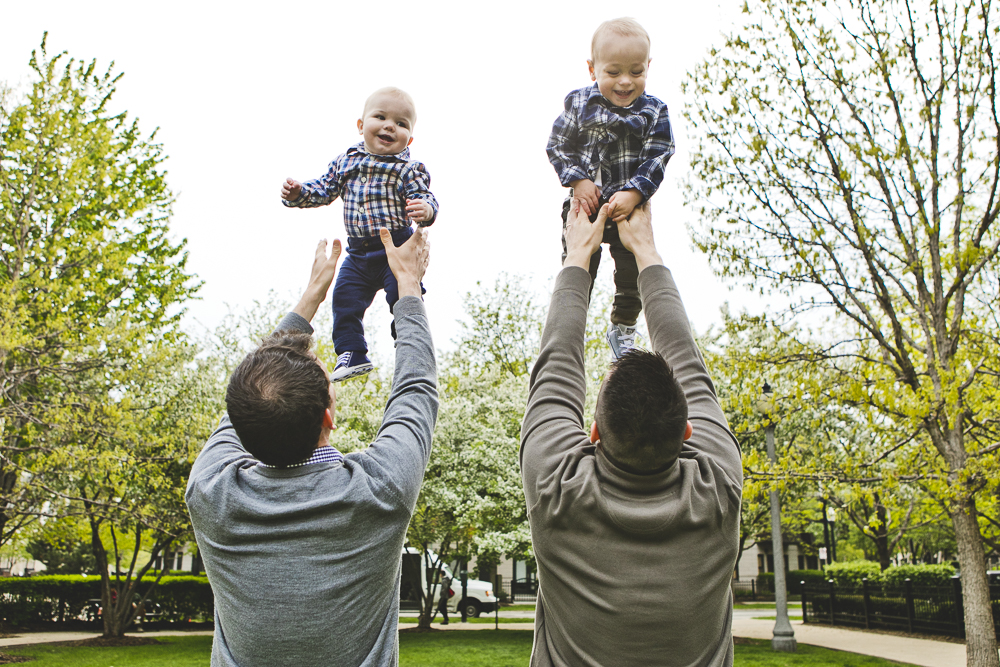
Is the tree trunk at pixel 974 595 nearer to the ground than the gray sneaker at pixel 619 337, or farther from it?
nearer to the ground

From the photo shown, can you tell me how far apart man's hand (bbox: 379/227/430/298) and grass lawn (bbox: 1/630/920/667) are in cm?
1121

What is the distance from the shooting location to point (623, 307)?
3.29 metres

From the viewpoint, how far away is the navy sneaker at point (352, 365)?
3.09 metres

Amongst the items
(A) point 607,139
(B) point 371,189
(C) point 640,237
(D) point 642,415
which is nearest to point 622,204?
(C) point 640,237

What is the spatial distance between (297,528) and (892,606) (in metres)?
20.2

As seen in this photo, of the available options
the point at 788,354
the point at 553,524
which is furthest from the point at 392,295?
the point at 788,354

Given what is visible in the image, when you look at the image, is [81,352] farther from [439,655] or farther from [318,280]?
[318,280]

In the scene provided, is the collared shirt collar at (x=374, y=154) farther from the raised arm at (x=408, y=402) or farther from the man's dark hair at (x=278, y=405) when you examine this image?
the man's dark hair at (x=278, y=405)

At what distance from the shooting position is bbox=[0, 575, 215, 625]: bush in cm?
1948

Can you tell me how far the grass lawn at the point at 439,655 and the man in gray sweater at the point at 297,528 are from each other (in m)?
11.6

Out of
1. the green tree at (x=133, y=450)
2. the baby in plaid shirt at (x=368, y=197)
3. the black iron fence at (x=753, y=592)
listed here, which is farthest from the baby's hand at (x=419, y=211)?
the black iron fence at (x=753, y=592)

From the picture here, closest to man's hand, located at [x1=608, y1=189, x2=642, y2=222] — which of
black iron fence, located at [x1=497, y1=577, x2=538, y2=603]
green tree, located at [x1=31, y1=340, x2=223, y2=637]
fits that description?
green tree, located at [x1=31, y1=340, x2=223, y2=637]

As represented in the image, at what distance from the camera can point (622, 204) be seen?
8.92 ft

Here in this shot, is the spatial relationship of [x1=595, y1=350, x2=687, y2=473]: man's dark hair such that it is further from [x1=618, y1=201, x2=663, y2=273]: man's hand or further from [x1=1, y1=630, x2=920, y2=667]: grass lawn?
[x1=1, y1=630, x2=920, y2=667]: grass lawn
